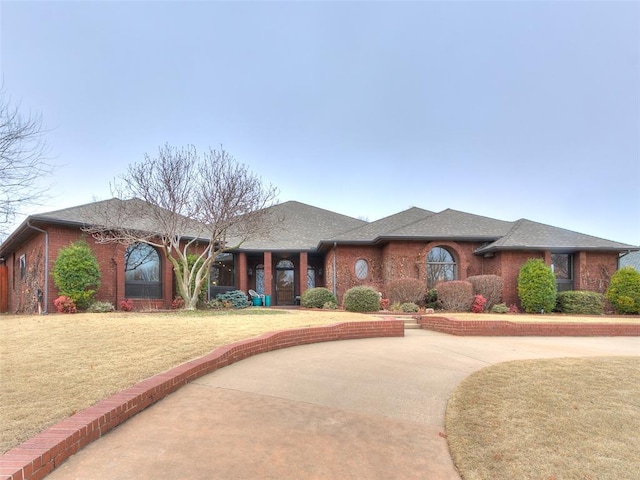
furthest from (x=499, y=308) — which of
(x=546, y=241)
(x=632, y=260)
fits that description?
(x=632, y=260)

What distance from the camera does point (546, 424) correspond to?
372 cm

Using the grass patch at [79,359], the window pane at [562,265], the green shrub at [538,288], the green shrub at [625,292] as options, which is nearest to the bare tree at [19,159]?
the grass patch at [79,359]

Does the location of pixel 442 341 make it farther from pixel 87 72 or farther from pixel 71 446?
pixel 87 72

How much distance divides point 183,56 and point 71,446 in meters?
15.6

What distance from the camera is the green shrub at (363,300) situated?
14.3 metres

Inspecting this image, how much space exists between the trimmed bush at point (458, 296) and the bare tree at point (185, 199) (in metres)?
8.23

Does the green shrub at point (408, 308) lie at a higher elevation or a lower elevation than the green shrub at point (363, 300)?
lower

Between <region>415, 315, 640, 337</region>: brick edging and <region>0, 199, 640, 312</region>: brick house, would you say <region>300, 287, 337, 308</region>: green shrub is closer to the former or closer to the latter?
<region>0, 199, 640, 312</region>: brick house

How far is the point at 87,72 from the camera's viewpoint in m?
12.8

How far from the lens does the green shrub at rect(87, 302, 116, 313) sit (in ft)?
42.7

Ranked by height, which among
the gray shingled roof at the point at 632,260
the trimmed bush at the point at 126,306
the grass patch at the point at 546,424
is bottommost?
the grass patch at the point at 546,424

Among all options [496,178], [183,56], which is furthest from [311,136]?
[496,178]

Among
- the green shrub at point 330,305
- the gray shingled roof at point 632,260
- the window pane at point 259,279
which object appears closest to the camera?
the green shrub at point 330,305

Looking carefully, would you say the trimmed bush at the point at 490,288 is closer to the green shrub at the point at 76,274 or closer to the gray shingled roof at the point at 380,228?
the gray shingled roof at the point at 380,228
